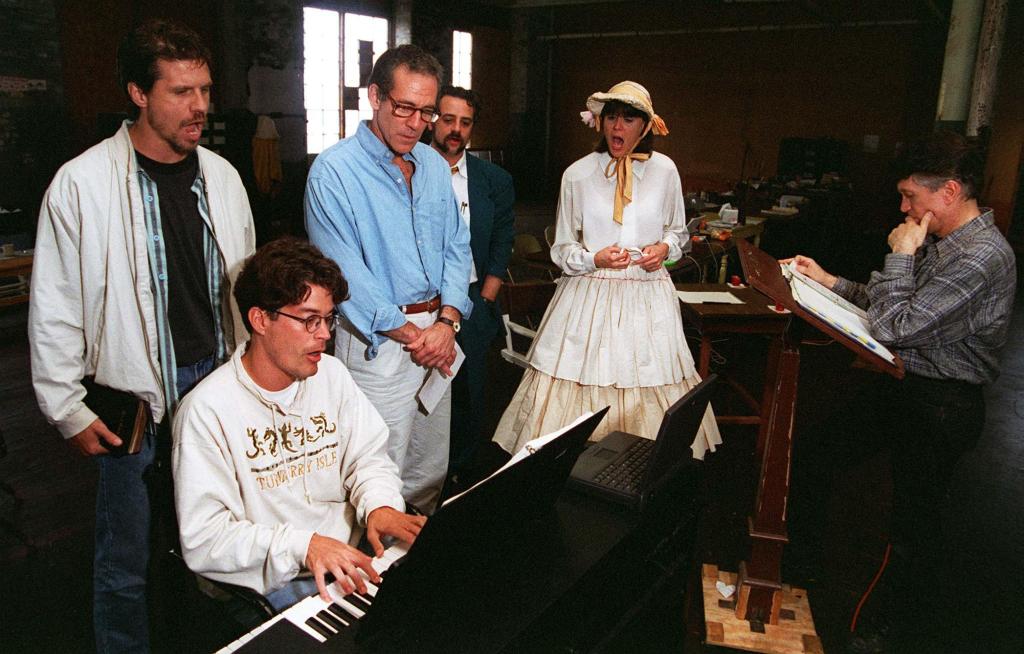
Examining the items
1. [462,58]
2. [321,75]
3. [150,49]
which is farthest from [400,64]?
[462,58]

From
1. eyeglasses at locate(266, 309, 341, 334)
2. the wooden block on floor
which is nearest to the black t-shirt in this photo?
eyeglasses at locate(266, 309, 341, 334)

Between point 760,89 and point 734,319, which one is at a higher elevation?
point 760,89

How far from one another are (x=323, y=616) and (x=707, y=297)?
2.90 m

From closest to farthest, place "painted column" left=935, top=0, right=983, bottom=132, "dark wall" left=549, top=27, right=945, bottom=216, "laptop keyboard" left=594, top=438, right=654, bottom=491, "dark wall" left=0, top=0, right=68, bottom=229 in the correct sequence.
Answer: "laptop keyboard" left=594, top=438, right=654, bottom=491 → "dark wall" left=0, top=0, right=68, bottom=229 → "painted column" left=935, top=0, right=983, bottom=132 → "dark wall" left=549, top=27, right=945, bottom=216

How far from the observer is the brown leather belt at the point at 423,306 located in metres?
2.34

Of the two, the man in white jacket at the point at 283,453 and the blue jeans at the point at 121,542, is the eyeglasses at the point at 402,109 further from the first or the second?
the blue jeans at the point at 121,542

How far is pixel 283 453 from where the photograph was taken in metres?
1.71

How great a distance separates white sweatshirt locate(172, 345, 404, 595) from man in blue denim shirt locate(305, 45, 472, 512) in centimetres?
42

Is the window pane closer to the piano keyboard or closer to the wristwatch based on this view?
the wristwatch

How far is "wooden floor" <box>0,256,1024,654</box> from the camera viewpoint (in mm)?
2420

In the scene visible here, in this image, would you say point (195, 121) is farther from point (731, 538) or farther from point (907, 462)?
point (731, 538)

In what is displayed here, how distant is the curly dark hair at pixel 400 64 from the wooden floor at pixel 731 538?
154 cm

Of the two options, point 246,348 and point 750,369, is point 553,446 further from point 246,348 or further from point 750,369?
point 750,369

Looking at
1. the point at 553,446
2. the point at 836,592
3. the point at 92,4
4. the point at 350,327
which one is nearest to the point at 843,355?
the point at 836,592
